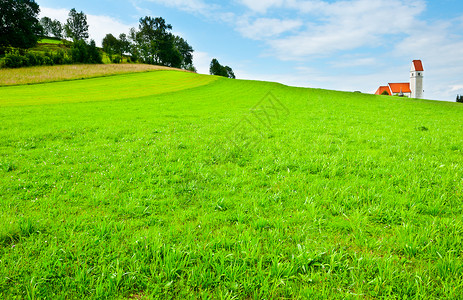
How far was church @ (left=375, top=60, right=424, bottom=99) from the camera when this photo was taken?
107 m

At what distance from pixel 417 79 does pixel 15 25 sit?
17464cm

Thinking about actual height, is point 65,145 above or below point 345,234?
below

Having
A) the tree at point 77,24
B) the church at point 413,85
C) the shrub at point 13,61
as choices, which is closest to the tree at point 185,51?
the tree at point 77,24

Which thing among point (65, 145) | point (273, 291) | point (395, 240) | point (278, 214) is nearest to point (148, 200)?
point (278, 214)

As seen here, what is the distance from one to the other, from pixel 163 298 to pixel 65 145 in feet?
32.3

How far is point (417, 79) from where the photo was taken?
109000 millimetres

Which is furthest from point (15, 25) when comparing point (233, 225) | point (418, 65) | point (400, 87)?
point (418, 65)

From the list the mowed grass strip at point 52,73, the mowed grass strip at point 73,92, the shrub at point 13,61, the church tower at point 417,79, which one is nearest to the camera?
the mowed grass strip at point 73,92

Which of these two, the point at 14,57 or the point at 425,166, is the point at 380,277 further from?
the point at 14,57

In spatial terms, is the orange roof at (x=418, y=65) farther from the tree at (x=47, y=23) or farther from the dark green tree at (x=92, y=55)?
the tree at (x=47, y=23)

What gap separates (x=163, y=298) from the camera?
2607 mm

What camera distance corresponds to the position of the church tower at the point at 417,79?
107 metres

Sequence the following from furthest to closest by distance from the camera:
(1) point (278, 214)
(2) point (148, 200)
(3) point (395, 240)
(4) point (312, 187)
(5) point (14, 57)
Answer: (5) point (14, 57) → (4) point (312, 187) → (2) point (148, 200) → (1) point (278, 214) → (3) point (395, 240)

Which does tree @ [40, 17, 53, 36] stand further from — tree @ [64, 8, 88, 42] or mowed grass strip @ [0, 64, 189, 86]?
mowed grass strip @ [0, 64, 189, 86]
